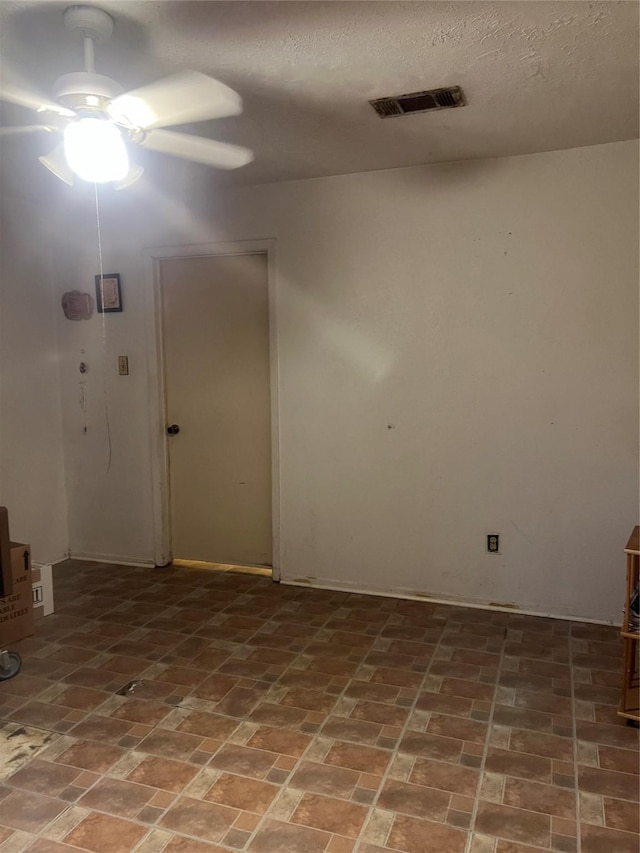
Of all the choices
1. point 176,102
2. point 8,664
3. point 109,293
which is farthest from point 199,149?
point 8,664

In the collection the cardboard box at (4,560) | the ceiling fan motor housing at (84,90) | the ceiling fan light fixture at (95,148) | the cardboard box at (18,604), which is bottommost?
the cardboard box at (18,604)

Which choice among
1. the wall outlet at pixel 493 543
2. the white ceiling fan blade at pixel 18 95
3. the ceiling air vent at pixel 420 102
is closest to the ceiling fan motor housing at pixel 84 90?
the white ceiling fan blade at pixel 18 95

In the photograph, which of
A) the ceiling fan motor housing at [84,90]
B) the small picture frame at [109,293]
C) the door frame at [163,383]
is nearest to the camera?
the ceiling fan motor housing at [84,90]

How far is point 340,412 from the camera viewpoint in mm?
3574

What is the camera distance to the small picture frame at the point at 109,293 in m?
3.99

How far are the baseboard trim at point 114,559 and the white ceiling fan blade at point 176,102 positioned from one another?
2.80m

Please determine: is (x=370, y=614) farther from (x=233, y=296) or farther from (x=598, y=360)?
(x=233, y=296)

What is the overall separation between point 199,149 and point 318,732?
2590mm

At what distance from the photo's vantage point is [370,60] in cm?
206

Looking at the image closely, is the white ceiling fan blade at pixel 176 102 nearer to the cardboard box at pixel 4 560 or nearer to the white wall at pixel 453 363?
the white wall at pixel 453 363

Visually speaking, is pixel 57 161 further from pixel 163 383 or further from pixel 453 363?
pixel 453 363

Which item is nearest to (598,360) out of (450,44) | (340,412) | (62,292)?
(340,412)

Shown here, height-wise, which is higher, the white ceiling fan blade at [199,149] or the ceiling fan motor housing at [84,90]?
the white ceiling fan blade at [199,149]

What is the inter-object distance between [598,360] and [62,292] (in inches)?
132
